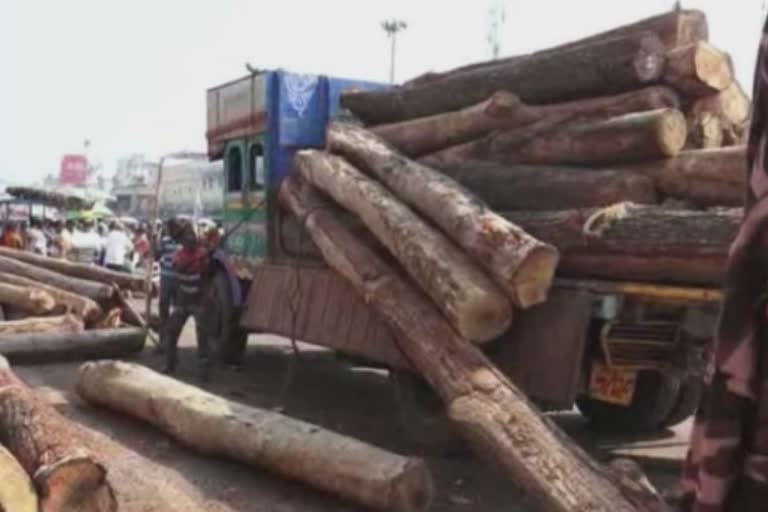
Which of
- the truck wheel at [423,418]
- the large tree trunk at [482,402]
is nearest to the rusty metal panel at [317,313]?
the truck wheel at [423,418]

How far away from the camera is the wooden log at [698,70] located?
23.2 ft

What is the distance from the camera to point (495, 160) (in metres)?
8.09

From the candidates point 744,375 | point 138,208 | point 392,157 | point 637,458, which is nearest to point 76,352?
point 392,157

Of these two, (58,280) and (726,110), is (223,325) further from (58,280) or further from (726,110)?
(726,110)

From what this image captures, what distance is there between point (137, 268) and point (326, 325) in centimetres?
1585

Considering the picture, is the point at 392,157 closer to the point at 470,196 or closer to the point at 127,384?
the point at 470,196

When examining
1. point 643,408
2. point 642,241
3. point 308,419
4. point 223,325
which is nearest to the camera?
point 642,241

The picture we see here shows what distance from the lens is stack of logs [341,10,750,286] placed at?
603 cm

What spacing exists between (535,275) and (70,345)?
7201mm

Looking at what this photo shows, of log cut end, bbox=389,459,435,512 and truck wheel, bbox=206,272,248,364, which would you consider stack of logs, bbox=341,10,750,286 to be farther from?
truck wheel, bbox=206,272,248,364

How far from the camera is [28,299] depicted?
13.4 meters

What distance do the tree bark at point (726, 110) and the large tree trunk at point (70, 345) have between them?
24.9 feet

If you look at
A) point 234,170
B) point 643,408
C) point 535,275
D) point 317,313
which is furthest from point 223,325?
point 535,275

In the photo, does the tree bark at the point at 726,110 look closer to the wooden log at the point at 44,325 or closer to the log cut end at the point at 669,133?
the log cut end at the point at 669,133
